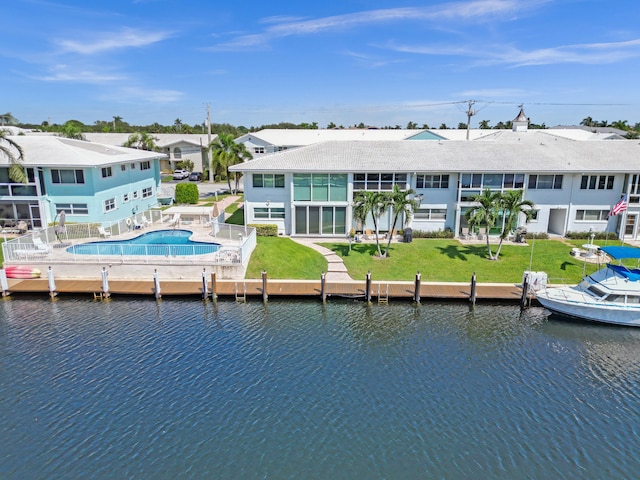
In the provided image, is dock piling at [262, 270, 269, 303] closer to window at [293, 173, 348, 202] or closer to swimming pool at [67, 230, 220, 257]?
swimming pool at [67, 230, 220, 257]

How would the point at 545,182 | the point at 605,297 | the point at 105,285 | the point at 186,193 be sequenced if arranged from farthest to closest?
the point at 186,193 < the point at 545,182 < the point at 105,285 < the point at 605,297

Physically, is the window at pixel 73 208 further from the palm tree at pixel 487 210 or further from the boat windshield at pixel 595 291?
the boat windshield at pixel 595 291

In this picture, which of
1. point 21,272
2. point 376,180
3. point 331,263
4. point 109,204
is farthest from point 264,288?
point 109,204

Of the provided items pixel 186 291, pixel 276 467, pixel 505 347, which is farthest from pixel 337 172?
pixel 276 467

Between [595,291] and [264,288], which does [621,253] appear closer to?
[595,291]

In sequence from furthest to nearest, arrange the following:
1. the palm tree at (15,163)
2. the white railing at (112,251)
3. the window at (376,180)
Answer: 1. the window at (376,180)
2. the palm tree at (15,163)
3. the white railing at (112,251)

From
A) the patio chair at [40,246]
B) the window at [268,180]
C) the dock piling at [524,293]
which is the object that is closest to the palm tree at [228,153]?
the window at [268,180]
